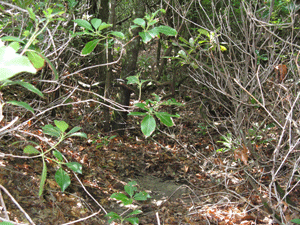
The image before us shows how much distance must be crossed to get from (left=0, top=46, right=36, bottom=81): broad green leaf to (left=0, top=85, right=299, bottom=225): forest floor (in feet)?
7.53

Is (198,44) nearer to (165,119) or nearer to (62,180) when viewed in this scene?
(165,119)

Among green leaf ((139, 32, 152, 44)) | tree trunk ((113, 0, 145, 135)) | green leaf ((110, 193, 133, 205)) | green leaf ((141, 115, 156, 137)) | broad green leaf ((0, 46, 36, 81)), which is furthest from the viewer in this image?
tree trunk ((113, 0, 145, 135))

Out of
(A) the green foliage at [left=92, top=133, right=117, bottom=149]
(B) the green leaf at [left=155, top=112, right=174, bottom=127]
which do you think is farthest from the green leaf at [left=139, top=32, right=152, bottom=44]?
(A) the green foliage at [left=92, top=133, right=117, bottom=149]

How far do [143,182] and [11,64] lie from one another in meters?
4.23

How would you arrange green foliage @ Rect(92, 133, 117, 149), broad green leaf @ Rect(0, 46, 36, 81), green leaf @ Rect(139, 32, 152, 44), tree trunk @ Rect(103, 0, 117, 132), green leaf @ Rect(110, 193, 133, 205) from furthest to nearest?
1. green foliage @ Rect(92, 133, 117, 149)
2. tree trunk @ Rect(103, 0, 117, 132)
3. green leaf @ Rect(110, 193, 133, 205)
4. green leaf @ Rect(139, 32, 152, 44)
5. broad green leaf @ Rect(0, 46, 36, 81)

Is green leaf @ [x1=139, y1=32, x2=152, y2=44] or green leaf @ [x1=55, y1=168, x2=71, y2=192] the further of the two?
green leaf @ [x1=139, y1=32, x2=152, y2=44]

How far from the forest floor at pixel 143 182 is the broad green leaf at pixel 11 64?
230 centimetres

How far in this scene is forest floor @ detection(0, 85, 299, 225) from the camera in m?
3.05

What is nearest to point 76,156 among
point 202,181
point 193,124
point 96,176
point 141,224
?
point 96,176

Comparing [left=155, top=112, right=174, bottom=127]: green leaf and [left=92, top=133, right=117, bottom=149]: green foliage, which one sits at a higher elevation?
[left=155, top=112, right=174, bottom=127]: green leaf

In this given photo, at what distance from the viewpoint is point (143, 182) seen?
4605 millimetres

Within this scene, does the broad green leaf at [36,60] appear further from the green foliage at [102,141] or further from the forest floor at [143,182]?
the green foliage at [102,141]

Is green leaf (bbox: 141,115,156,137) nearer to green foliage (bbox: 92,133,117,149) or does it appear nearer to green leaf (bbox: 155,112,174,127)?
green leaf (bbox: 155,112,174,127)

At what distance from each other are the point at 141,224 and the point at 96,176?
1.19 meters
